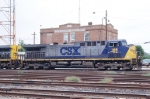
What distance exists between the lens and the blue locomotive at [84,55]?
977 inches

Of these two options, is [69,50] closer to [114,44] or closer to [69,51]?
[69,51]

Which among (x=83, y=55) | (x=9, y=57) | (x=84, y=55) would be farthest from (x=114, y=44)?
(x=9, y=57)

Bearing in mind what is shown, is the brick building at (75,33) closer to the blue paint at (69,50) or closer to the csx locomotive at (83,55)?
the csx locomotive at (83,55)

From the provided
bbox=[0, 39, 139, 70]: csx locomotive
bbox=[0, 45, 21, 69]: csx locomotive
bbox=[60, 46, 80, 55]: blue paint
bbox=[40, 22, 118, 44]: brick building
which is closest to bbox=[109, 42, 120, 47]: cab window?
bbox=[0, 39, 139, 70]: csx locomotive

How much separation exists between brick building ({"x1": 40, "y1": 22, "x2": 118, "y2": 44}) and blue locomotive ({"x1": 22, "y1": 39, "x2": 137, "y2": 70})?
17393mm

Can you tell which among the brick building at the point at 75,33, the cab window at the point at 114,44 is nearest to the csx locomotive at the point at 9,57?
the cab window at the point at 114,44

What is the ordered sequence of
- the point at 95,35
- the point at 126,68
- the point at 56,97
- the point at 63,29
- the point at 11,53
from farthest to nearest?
the point at 63,29, the point at 95,35, the point at 11,53, the point at 126,68, the point at 56,97

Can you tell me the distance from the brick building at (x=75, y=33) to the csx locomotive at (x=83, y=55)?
17406 millimetres

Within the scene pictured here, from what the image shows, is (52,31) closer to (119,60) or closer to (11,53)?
(11,53)

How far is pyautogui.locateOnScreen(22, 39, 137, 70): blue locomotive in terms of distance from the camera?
977 inches

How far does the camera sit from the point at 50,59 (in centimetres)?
2870

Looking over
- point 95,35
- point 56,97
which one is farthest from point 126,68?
point 95,35

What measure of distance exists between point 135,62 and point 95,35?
21.7 metres

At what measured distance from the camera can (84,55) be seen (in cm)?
2700
